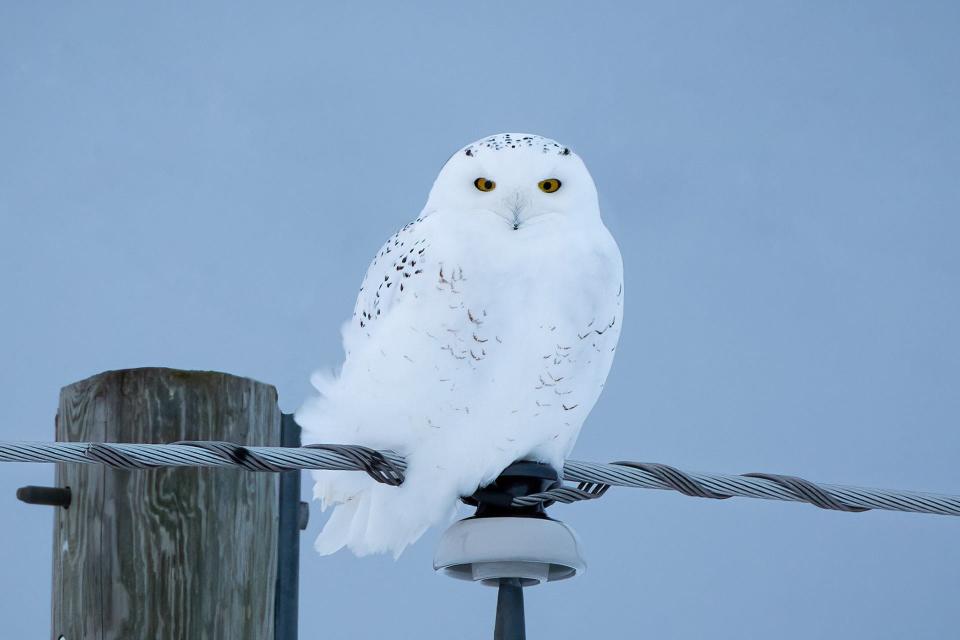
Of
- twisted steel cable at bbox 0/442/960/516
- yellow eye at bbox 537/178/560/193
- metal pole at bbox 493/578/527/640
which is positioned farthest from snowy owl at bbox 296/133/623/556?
metal pole at bbox 493/578/527/640

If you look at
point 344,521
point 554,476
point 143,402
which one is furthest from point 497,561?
→ point 344,521

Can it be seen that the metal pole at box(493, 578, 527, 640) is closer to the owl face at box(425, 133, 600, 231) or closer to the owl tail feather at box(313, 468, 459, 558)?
the owl tail feather at box(313, 468, 459, 558)

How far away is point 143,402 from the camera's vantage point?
2395mm

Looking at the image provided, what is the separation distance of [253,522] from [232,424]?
8.4 inches

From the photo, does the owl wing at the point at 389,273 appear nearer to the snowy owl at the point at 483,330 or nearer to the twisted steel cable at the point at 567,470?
the snowy owl at the point at 483,330

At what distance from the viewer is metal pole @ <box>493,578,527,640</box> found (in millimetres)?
1956

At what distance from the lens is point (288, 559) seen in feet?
8.48

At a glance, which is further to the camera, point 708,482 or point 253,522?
point 253,522

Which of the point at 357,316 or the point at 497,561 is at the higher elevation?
the point at 357,316

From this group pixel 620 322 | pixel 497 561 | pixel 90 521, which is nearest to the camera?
pixel 497 561

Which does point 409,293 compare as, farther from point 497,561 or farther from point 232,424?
point 497,561

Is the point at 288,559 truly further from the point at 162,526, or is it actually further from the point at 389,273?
the point at 389,273

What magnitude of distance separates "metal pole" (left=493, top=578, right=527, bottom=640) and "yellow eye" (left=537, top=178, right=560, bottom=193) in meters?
1.02

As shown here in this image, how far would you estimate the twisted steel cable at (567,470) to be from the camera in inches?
80.4
